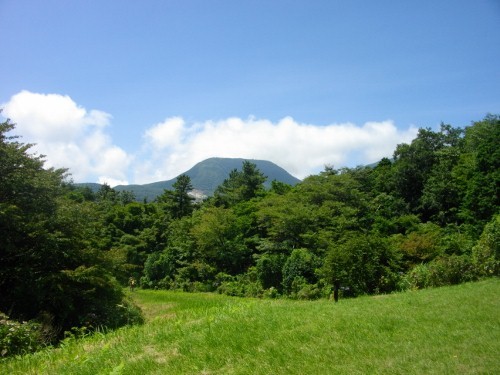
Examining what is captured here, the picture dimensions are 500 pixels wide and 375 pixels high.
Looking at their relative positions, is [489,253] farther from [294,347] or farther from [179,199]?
[179,199]

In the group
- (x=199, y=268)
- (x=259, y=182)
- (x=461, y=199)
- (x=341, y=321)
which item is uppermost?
(x=259, y=182)

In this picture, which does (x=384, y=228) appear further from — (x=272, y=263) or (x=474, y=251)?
(x=474, y=251)

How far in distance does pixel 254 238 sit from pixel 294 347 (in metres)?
26.6

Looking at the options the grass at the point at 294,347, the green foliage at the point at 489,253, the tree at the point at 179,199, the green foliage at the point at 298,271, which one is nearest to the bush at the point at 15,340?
the grass at the point at 294,347

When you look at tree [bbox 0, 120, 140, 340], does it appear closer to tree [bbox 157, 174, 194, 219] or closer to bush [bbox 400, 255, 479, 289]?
bush [bbox 400, 255, 479, 289]

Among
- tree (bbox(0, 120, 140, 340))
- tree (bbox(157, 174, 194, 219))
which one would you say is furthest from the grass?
tree (bbox(157, 174, 194, 219))

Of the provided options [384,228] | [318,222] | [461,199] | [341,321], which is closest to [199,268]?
[318,222]

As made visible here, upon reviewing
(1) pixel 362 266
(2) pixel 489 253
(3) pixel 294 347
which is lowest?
(1) pixel 362 266

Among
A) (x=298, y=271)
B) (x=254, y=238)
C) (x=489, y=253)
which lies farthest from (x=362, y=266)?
(x=254, y=238)

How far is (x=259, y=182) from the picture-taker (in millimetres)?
46531

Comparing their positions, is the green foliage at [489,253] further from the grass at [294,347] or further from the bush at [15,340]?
the bush at [15,340]

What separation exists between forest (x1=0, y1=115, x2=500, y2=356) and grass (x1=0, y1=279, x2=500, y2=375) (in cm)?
390

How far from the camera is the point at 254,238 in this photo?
32.2 metres

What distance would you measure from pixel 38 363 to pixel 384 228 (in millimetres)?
27630
